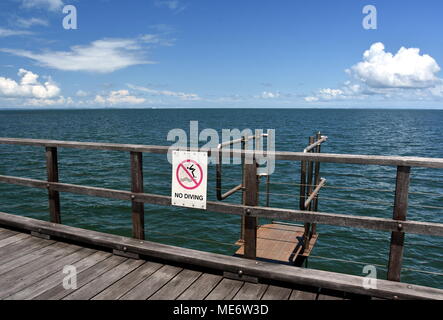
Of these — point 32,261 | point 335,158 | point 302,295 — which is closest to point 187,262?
point 302,295

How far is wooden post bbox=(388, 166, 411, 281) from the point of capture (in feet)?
11.0

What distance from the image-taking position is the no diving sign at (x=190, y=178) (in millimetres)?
4023

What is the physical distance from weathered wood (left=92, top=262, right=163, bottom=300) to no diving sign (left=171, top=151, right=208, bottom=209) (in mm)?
776

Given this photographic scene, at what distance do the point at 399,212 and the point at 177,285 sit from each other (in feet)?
7.37

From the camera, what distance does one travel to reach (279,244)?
711cm

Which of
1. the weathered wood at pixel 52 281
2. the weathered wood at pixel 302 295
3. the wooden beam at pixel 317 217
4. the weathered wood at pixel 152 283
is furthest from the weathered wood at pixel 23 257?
the weathered wood at pixel 302 295

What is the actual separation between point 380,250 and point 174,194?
9.27 m

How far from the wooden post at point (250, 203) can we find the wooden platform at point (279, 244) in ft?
8.37

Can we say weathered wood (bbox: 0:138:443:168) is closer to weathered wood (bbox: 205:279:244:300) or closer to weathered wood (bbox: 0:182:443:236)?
weathered wood (bbox: 0:182:443:236)

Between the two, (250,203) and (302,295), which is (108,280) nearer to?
(250,203)

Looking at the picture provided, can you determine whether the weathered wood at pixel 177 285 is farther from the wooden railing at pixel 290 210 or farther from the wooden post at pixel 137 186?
the wooden post at pixel 137 186
